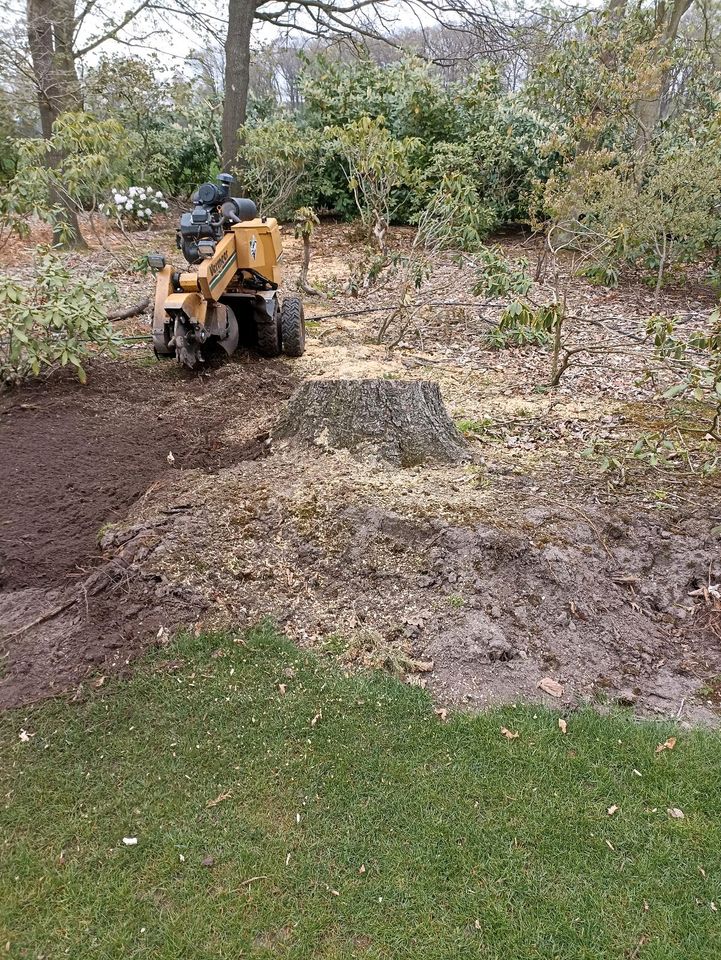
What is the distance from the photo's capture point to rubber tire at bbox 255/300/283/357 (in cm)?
582

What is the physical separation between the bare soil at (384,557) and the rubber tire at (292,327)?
63.6 inches

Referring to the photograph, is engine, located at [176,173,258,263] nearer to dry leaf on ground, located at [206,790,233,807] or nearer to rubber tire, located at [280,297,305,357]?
rubber tire, located at [280,297,305,357]

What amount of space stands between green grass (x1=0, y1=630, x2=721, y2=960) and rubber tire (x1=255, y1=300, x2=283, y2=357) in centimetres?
369

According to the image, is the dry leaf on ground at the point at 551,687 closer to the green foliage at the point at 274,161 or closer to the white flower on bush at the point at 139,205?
the green foliage at the point at 274,161

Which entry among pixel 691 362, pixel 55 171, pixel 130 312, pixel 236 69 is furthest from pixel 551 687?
pixel 236 69

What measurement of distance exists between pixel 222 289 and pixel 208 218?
0.60m

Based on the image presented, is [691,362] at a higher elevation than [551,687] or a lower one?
higher

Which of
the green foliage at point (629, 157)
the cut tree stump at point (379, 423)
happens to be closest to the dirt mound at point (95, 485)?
the cut tree stump at point (379, 423)

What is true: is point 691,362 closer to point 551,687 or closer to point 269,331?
point 551,687

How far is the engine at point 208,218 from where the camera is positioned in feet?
16.9

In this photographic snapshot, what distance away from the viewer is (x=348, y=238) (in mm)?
11789

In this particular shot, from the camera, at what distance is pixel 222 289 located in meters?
5.17

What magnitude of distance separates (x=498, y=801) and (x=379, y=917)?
1.84ft

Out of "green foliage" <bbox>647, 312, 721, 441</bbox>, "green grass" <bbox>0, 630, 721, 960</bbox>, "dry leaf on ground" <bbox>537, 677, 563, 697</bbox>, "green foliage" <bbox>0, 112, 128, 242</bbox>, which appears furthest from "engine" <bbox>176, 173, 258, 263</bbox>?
"dry leaf on ground" <bbox>537, 677, 563, 697</bbox>
